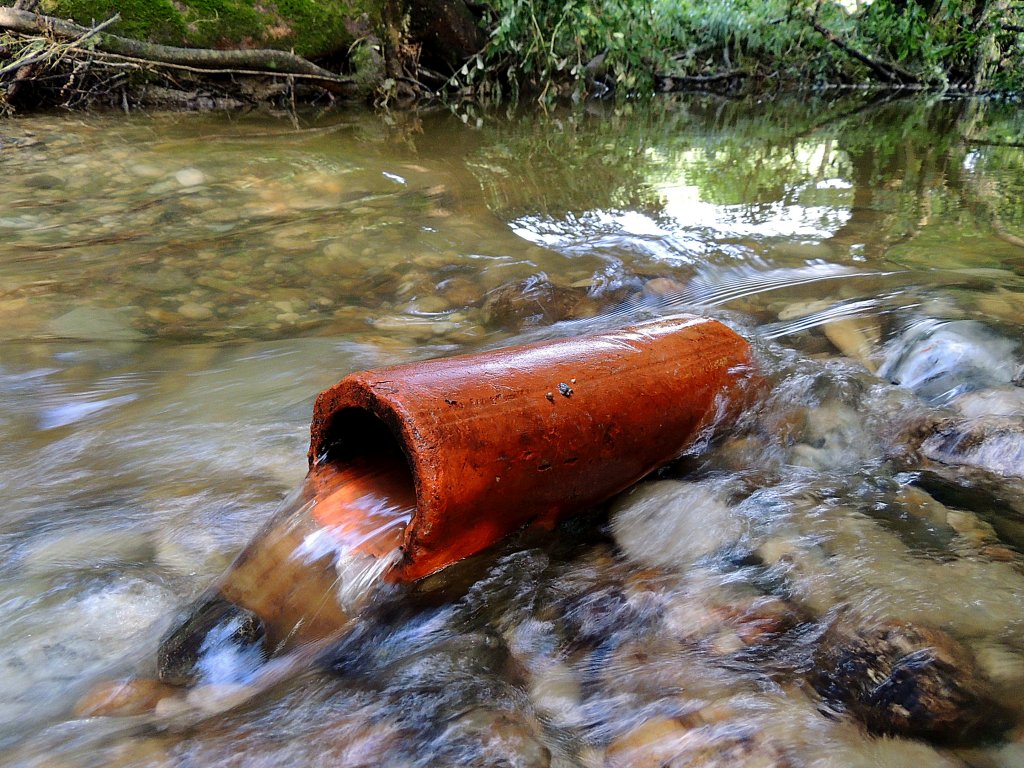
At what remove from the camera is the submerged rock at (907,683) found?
120 cm

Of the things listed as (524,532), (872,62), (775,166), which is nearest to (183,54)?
(775,166)

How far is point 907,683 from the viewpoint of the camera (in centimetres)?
128

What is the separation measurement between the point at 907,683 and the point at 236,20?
1001 centimetres

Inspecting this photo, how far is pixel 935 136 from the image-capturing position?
25.3ft

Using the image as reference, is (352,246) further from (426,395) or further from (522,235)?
(426,395)

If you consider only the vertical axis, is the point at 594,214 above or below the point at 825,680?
above

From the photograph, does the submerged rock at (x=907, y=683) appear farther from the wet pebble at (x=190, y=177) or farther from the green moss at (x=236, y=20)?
the green moss at (x=236, y=20)

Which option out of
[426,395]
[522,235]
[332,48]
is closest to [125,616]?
[426,395]

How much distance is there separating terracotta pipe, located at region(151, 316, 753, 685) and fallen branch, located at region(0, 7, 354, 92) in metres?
7.93

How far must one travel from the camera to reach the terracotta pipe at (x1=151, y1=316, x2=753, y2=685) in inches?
61.6

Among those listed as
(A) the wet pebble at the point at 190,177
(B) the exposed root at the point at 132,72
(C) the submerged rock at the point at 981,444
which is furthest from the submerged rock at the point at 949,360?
(B) the exposed root at the point at 132,72

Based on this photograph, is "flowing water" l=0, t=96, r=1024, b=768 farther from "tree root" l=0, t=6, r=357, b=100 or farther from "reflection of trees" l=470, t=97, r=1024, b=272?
"tree root" l=0, t=6, r=357, b=100

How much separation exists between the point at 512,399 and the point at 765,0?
→ 46.6ft

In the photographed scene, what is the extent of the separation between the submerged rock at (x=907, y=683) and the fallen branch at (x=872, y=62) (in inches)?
520
